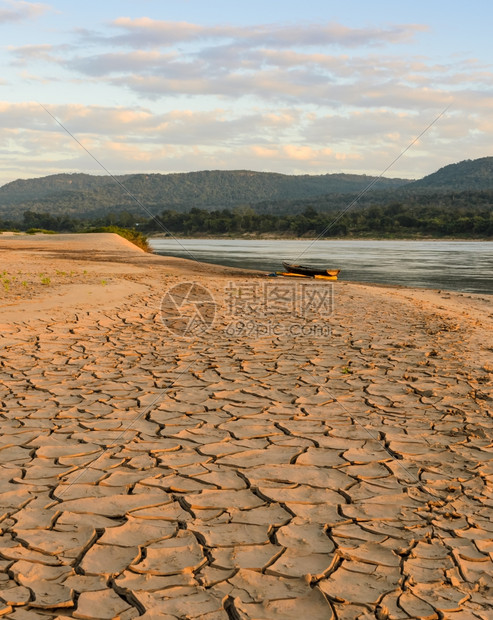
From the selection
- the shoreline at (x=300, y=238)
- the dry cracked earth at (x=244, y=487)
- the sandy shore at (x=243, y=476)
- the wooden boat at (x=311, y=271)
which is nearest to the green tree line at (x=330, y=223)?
the shoreline at (x=300, y=238)

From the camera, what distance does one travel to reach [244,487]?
12.5 ft

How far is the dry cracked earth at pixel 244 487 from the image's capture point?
2.72 meters

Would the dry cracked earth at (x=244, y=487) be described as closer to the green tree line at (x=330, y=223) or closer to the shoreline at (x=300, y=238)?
the green tree line at (x=330, y=223)

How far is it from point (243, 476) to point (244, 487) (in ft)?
0.54

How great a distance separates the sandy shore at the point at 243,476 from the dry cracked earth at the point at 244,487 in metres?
0.01

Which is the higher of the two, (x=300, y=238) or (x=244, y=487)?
(x=300, y=238)

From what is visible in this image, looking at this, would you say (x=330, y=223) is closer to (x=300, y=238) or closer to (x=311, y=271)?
(x=300, y=238)

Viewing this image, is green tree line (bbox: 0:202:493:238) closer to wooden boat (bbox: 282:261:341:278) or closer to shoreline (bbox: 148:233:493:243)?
shoreline (bbox: 148:233:493:243)

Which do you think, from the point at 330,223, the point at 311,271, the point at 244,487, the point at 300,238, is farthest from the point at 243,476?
the point at 300,238

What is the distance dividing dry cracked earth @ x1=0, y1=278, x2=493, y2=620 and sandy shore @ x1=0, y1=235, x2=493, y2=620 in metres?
0.01

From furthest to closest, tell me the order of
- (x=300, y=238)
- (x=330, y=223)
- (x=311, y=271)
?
(x=300, y=238) < (x=330, y=223) < (x=311, y=271)

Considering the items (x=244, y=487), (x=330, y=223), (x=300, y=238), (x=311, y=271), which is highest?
(x=330, y=223)

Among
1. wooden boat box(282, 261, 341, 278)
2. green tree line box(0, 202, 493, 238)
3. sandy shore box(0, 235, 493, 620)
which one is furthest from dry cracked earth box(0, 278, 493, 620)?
green tree line box(0, 202, 493, 238)

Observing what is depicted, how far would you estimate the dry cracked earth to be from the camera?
272 centimetres
